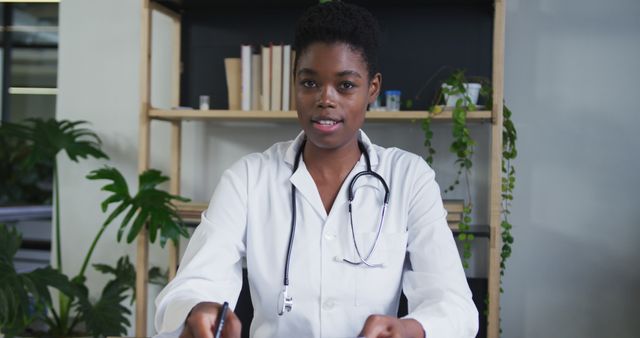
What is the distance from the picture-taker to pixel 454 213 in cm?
243

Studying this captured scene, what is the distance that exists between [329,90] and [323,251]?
1.05ft

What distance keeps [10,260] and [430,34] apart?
1.80 m

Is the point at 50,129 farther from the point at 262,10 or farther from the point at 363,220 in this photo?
the point at 363,220

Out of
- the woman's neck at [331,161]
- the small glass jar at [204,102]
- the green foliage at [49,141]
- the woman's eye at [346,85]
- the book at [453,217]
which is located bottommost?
the book at [453,217]

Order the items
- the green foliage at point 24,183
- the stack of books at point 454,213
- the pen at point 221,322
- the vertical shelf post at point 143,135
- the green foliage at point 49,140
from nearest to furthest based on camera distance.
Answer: the pen at point 221,322, the stack of books at point 454,213, the vertical shelf post at point 143,135, the green foliage at point 49,140, the green foliage at point 24,183

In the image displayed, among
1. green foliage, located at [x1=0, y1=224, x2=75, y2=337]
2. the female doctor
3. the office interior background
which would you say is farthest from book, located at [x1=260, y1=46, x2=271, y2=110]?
the female doctor

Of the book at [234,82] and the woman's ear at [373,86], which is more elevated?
the book at [234,82]

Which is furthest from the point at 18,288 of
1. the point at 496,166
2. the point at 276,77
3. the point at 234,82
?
the point at 496,166

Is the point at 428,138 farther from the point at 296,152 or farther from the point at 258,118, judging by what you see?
the point at 296,152

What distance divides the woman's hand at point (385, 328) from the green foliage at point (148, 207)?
1.43m

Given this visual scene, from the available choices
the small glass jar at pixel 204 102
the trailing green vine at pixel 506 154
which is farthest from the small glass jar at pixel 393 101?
the small glass jar at pixel 204 102

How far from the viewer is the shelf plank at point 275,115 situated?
2.40 m

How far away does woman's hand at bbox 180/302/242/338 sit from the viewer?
1040mm

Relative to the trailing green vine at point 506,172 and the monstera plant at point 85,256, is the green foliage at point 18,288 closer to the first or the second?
the monstera plant at point 85,256
